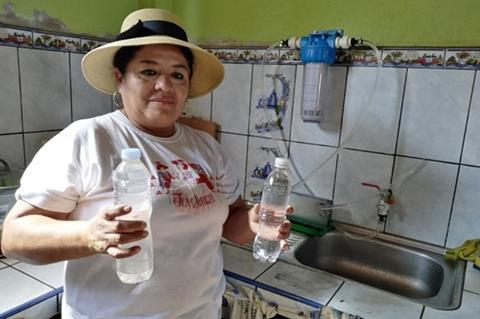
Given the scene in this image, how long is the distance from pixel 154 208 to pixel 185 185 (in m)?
0.10

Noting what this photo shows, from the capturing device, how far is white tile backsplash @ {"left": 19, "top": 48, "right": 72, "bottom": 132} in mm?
1371

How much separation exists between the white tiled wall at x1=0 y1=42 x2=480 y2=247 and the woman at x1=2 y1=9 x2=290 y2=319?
610 millimetres

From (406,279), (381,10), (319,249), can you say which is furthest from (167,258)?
(381,10)

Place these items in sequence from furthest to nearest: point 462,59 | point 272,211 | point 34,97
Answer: point 34,97
point 462,59
point 272,211

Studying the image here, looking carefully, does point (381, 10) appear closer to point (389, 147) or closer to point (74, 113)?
point (389, 147)

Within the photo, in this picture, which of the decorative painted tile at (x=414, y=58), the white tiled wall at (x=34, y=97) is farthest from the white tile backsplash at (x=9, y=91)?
the decorative painted tile at (x=414, y=58)

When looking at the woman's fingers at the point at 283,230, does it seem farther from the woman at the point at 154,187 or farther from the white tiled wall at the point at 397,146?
the white tiled wall at the point at 397,146

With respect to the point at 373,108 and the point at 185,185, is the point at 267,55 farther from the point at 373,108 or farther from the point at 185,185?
the point at 185,185

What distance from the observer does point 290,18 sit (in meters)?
1.43

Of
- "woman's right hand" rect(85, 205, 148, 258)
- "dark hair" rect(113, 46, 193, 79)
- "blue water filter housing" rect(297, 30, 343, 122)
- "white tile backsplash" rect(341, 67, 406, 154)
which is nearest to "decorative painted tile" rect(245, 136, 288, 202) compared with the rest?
"blue water filter housing" rect(297, 30, 343, 122)

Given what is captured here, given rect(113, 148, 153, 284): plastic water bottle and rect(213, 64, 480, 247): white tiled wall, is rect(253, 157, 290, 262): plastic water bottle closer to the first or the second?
rect(113, 148, 153, 284): plastic water bottle

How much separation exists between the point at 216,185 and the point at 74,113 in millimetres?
991

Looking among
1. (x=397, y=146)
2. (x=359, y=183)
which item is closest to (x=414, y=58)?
(x=397, y=146)

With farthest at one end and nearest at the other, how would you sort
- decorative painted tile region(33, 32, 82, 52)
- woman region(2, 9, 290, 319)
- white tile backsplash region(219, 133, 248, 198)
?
white tile backsplash region(219, 133, 248, 198) → decorative painted tile region(33, 32, 82, 52) → woman region(2, 9, 290, 319)
